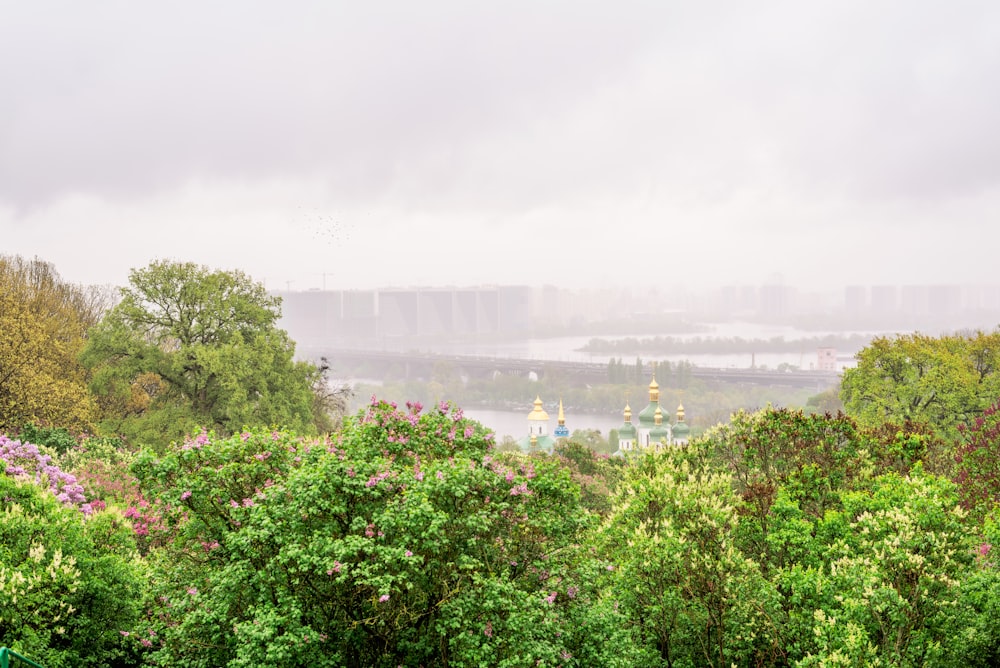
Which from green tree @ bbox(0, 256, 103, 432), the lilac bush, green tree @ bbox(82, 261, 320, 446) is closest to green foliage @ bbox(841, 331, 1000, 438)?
green tree @ bbox(82, 261, 320, 446)

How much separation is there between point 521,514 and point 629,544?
3936mm

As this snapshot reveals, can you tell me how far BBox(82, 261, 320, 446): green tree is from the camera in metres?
30.8

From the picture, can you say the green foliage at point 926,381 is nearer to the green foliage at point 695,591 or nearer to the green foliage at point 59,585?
the green foliage at point 695,591

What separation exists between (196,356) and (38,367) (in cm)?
646

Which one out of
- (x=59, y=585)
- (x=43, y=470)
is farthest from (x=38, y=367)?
(x=59, y=585)

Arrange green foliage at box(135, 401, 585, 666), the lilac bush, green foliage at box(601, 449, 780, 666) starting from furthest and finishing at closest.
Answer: the lilac bush
green foliage at box(601, 449, 780, 666)
green foliage at box(135, 401, 585, 666)

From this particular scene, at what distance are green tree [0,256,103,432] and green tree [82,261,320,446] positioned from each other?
1.31 m

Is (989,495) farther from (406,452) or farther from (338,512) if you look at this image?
(338,512)

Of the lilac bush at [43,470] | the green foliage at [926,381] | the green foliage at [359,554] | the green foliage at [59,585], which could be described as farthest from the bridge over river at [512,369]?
the green foliage at [359,554]

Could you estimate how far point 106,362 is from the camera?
3195 centimetres

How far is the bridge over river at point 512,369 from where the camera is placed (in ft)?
518

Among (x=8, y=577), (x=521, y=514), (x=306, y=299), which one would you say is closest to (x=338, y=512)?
(x=521, y=514)

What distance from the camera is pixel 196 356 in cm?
3042

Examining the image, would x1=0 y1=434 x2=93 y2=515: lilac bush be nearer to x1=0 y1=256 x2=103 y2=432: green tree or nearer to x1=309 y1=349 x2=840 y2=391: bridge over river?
x1=0 y1=256 x2=103 y2=432: green tree
